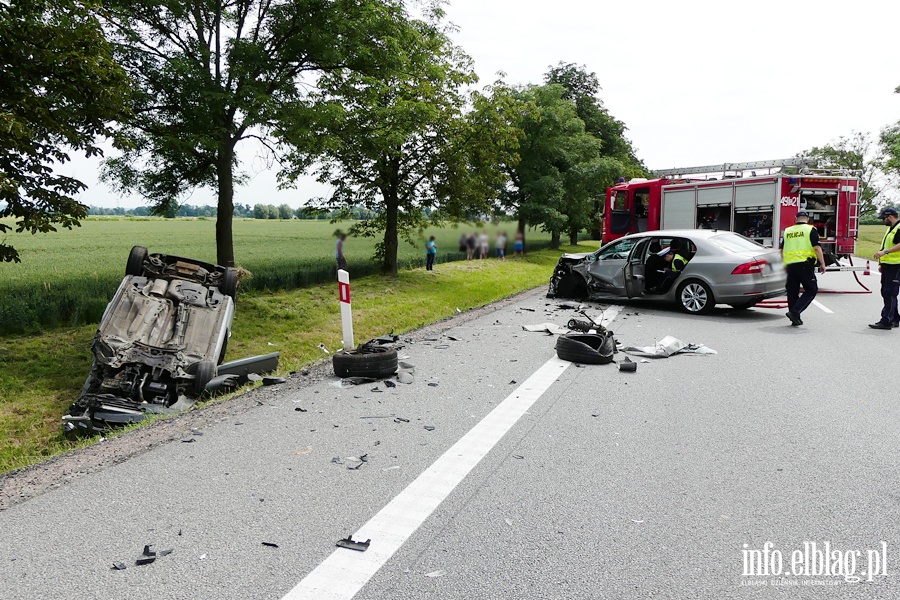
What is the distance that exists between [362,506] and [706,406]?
334 centimetres

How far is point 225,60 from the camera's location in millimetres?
12414

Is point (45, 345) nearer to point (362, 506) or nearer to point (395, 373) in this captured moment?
point (395, 373)

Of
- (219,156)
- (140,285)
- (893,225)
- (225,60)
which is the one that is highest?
(225,60)

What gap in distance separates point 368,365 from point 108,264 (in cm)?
1537

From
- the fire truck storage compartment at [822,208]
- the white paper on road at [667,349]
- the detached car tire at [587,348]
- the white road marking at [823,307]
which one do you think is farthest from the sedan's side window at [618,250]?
the fire truck storage compartment at [822,208]

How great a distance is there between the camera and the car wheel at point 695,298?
36.6 ft

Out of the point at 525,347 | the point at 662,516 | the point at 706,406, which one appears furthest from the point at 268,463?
the point at 525,347

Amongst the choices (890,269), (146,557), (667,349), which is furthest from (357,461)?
(890,269)

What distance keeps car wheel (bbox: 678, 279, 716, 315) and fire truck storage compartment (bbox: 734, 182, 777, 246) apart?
19.6ft

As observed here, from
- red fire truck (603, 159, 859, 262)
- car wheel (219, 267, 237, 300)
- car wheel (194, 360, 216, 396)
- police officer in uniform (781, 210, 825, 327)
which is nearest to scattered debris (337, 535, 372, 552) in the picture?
car wheel (194, 360, 216, 396)

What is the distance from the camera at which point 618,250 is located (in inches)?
497

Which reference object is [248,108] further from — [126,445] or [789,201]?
[789,201]

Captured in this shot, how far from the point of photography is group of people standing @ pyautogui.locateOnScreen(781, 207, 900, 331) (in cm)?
962

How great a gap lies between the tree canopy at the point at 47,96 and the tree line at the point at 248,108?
24 mm
